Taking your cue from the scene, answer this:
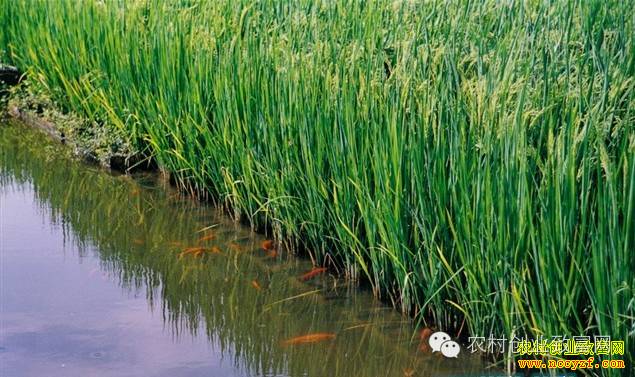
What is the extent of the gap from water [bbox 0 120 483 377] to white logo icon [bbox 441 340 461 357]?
36 millimetres

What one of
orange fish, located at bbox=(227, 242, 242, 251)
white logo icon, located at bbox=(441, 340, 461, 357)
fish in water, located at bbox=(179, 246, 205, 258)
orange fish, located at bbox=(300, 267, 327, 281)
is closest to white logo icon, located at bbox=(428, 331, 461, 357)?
white logo icon, located at bbox=(441, 340, 461, 357)

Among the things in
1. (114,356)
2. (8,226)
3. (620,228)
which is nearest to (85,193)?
(8,226)

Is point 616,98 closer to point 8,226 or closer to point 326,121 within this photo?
point 326,121

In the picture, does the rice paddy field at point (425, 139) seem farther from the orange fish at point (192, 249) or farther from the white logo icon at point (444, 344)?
the orange fish at point (192, 249)

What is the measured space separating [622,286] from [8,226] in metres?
3.56

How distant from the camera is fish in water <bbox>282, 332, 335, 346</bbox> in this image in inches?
153

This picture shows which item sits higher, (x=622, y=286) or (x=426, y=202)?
(x=426, y=202)

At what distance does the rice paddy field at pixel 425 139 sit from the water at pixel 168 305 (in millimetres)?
189

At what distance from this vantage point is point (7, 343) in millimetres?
3865

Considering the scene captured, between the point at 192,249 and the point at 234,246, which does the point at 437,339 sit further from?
the point at 192,249

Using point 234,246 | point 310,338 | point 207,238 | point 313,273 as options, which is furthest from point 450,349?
point 207,238

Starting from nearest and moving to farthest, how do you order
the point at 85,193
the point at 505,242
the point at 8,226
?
the point at 505,242, the point at 8,226, the point at 85,193

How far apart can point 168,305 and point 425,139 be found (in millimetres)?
1398

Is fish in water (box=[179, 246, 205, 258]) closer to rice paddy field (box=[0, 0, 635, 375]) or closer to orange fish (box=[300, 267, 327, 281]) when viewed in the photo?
rice paddy field (box=[0, 0, 635, 375])
